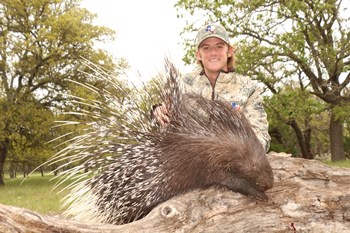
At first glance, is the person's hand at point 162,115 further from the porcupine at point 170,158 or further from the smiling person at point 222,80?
the smiling person at point 222,80

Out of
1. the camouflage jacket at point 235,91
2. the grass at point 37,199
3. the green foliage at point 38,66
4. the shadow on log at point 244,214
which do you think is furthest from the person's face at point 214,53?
the green foliage at point 38,66

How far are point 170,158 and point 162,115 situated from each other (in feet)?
1.02

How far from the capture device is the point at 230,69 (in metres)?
3.25

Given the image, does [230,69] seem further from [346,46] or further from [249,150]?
[346,46]

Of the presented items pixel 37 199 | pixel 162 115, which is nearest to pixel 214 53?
pixel 162 115

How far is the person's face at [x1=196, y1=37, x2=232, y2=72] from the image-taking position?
307 cm

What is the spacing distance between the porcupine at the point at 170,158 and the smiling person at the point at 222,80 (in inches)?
28.7

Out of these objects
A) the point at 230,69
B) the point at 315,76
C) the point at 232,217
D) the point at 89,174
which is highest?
the point at 315,76

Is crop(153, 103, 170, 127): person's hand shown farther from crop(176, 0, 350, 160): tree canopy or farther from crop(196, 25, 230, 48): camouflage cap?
crop(176, 0, 350, 160): tree canopy

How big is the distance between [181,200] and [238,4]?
1369 centimetres

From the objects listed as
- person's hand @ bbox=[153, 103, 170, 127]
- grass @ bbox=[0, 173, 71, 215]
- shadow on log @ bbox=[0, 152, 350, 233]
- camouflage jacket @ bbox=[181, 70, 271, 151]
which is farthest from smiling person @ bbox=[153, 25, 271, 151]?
grass @ bbox=[0, 173, 71, 215]

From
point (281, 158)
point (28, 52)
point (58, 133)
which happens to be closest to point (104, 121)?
point (281, 158)

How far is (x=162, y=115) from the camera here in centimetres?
230

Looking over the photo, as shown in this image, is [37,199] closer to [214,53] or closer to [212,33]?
[214,53]
